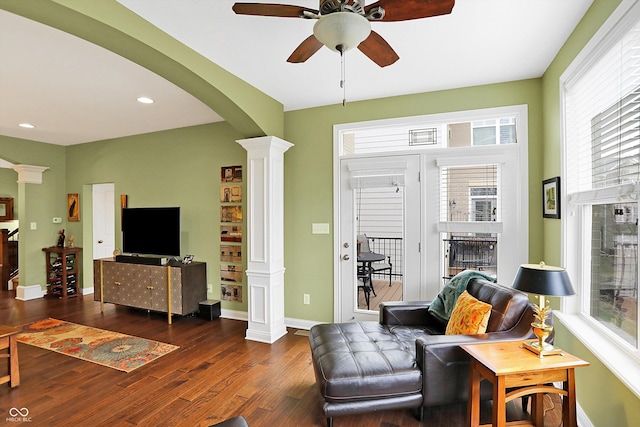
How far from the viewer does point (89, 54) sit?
8.74 ft

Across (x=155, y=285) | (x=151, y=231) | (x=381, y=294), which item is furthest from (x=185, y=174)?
(x=381, y=294)

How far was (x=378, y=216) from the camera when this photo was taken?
3686mm

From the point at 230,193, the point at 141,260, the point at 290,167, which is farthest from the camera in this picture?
the point at 141,260

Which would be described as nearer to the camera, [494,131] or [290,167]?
[494,131]

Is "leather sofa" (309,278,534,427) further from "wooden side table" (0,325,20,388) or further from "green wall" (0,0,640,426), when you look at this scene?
"wooden side table" (0,325,20,388)

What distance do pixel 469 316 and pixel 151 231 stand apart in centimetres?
417

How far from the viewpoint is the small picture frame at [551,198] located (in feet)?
8.76

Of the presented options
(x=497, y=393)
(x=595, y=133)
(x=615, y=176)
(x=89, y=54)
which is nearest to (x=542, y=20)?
(x=595, y=133)

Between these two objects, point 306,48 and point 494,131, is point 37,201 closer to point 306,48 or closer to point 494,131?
point 306,48

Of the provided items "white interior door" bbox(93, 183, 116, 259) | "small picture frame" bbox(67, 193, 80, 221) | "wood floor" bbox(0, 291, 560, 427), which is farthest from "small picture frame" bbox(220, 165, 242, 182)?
"small picture frame" bbox(67, 193, 80, 221)

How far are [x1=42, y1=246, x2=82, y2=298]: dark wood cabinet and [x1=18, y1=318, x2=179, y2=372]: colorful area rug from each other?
5.41ft

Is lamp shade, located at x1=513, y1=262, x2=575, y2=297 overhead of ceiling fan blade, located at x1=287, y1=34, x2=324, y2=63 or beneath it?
beneath

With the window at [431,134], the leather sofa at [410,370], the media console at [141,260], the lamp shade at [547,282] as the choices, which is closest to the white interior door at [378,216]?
the window at [431,134]

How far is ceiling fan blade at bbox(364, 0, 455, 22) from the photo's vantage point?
4.80ft
